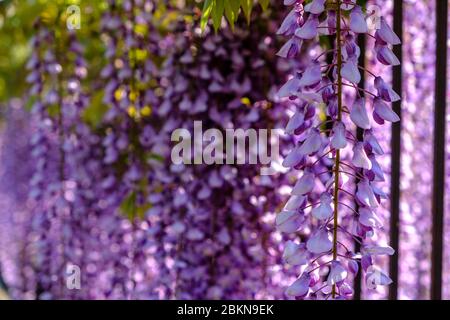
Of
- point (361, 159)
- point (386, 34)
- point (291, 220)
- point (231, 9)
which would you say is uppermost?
point (231, 9)

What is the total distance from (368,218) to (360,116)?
19 cm

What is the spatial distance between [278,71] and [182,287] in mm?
771

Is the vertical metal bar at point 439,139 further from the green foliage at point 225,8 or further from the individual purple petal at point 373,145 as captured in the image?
the individual purple petal at point 373,145

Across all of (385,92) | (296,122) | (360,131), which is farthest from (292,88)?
(360,131)

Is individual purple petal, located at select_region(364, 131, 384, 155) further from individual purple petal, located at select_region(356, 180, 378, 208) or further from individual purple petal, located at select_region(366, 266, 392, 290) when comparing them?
individual purple petal, located at select_region(366, 266, 392, 290)

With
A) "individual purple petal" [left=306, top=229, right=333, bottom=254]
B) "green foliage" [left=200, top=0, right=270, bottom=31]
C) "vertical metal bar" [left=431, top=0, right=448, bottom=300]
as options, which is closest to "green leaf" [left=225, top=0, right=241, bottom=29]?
"green foliage" [left=200, top=0, right=270, bottom=31]

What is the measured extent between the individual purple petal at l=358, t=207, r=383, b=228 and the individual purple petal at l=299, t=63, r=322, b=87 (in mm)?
253

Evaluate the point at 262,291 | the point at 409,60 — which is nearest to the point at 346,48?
the point at 262,291

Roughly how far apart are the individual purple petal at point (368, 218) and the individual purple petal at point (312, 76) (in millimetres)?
253

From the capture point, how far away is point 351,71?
50.4 inches

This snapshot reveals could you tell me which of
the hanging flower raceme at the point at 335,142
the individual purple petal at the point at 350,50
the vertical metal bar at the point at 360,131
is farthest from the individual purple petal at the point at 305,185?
the vertical metal bar at the point at 360,131

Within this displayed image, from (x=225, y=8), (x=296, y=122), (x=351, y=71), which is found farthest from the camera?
(x=225, y=8)

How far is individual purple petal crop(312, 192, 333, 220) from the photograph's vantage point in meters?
1.30

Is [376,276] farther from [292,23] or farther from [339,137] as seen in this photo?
[292,23]
